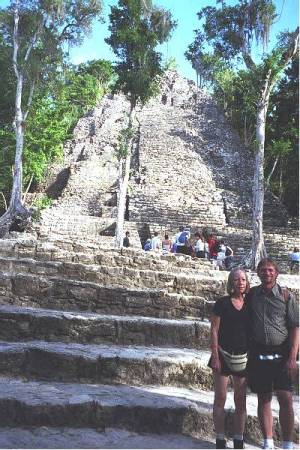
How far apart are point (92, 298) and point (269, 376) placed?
3148mm

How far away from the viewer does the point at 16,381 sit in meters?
3.91

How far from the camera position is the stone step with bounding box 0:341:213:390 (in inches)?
160

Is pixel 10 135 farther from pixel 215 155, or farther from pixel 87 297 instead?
pixel 87 297

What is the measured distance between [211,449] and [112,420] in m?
0.72

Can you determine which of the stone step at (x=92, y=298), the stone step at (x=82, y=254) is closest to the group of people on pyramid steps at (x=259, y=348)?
the stone step at (x=92, y=298)

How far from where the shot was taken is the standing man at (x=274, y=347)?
3279mm

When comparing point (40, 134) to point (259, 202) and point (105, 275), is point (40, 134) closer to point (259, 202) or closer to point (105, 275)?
point (259, 202)

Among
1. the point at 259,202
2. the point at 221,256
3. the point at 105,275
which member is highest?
the point at 259,202

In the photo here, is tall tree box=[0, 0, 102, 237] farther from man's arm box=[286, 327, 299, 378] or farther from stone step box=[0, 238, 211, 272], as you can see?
man's arm box=[286, 327, 299, 378]

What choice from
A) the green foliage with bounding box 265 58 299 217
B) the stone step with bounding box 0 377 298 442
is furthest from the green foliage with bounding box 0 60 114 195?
the stone step with bounding box 0 377 298 442

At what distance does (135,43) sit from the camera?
52.8ft

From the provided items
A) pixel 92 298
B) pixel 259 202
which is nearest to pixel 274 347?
pixel 92 298

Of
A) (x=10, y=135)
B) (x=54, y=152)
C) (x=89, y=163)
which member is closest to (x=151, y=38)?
(x=10, y=135)

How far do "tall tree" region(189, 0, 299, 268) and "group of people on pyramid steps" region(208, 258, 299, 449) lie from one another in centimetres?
914
